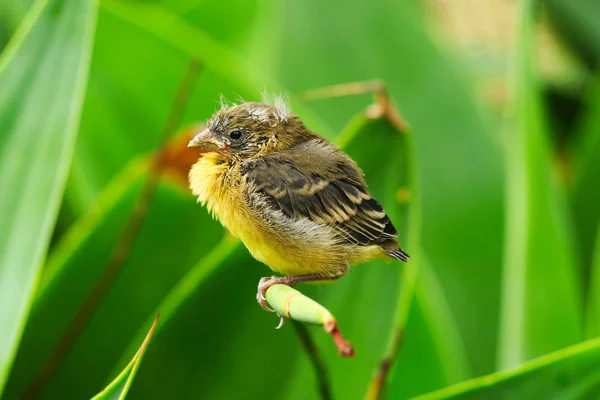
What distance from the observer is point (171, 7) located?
2023 millimetres

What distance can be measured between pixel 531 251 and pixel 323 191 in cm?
65

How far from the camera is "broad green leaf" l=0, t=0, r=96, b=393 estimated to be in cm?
83

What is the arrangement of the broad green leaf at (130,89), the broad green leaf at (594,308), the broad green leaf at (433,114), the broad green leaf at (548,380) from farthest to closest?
the broad green leaf at (433,114) < the broad green leaf at (130,89) < the broad green leaf at (594,308) < the broad green leaf at (548,380)

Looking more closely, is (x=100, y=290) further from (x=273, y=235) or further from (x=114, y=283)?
(x=273, y=235)

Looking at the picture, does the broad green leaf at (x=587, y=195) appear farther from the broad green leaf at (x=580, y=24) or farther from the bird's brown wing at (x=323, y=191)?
the bird's brown wing at (x=323, y=191)

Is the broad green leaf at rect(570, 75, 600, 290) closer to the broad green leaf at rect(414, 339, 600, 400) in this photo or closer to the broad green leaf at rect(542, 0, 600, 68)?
the broad green leaf at rect(542, 0, 600, 68)

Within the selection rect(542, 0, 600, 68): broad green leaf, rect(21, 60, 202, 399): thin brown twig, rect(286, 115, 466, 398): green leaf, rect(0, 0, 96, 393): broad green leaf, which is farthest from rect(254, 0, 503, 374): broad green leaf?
rect(0, 0, 96, 393): broad green leaf

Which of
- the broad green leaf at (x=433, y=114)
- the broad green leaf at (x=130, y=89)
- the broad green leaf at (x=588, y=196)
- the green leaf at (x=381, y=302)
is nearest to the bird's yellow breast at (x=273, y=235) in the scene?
the green leaf at (x=381, y=302)

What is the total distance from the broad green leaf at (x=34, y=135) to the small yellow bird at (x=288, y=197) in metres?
0.24

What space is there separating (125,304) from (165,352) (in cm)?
17

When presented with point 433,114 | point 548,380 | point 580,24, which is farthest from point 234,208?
point 580,24

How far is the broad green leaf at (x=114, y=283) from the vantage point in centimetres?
112

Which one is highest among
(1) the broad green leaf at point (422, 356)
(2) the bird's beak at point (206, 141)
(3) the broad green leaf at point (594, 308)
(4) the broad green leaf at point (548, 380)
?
(2) the bird's beak at point (206, 141)

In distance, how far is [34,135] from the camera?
2.92ft
